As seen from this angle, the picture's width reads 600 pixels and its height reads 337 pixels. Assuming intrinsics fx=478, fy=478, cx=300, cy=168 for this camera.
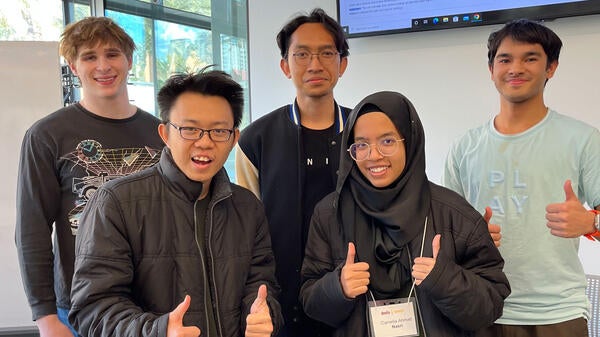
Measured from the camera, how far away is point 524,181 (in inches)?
69.0

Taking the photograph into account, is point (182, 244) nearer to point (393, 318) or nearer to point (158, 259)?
point (158, 259)

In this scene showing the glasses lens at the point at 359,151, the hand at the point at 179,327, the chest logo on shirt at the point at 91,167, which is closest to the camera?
the hand at the point at 179,327

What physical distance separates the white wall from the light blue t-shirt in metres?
1.08

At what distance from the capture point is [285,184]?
195cm

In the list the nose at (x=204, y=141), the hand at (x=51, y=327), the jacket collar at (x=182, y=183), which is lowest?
the hand at (x=51, y=327)

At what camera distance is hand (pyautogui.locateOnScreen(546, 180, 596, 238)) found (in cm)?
155

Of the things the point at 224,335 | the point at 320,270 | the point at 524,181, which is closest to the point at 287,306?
the point at 320,270

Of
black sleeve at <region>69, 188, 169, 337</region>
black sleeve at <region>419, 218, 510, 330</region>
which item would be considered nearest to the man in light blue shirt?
black sleeve at <region>419, 218, 510, 330</region>

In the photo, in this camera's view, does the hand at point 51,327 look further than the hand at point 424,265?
Yes

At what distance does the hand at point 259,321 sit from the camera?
1.30 m

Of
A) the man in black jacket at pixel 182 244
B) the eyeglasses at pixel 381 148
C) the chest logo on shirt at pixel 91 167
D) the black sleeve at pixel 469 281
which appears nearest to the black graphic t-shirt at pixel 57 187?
the chest logo on shirt at pixel 91 167

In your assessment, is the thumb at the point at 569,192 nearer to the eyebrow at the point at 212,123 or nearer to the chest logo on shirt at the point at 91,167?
the eyebrow at the point at 212,123

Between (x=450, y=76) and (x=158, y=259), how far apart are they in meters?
2.30

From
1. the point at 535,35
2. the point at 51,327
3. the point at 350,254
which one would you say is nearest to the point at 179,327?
the point at 350,254
